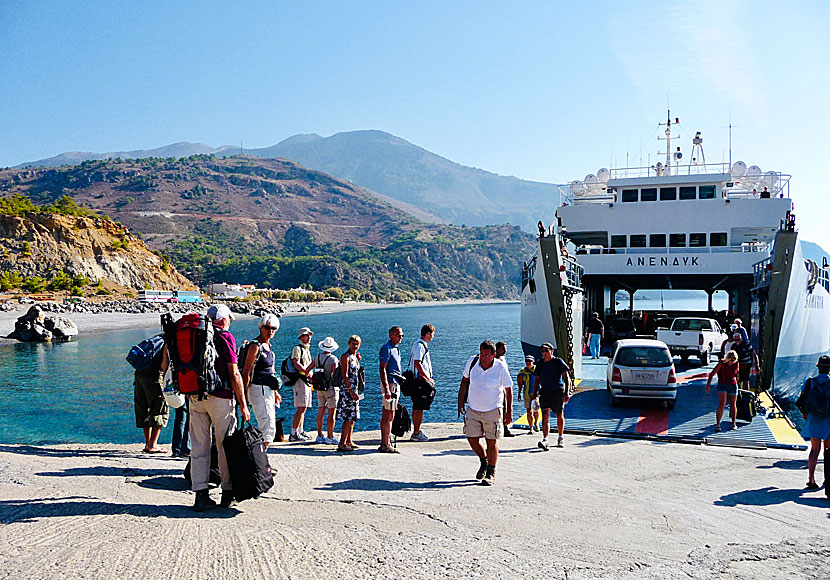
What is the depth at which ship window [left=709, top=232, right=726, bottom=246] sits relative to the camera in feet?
76.1

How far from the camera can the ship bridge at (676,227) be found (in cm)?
2156

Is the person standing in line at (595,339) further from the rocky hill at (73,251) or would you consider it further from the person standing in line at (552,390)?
the rocky hill at (73,251)

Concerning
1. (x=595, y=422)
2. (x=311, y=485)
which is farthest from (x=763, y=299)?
(x=311, y=485)

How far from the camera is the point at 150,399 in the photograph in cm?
826

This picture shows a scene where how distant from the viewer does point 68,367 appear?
2969cm

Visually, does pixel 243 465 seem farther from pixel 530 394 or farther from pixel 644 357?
pixel 644 357

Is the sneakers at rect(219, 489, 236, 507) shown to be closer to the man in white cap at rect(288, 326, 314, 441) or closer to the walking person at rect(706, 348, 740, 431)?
the man in white cap at rect(288, 326, 314, 441)

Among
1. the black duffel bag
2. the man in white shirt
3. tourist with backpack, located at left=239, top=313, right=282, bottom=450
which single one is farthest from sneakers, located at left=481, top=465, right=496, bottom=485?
the black duffel bag

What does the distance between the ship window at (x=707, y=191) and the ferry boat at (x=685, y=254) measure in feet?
0.12

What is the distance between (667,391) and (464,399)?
6848mm

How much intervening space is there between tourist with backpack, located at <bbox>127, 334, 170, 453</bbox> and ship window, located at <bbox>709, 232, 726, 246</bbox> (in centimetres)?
2039

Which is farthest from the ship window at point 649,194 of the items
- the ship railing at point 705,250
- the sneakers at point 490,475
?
the sneakers at point 490,475

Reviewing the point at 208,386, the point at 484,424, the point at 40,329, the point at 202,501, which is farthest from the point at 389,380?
the point at 40,329

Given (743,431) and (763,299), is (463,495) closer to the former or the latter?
(743,431)
